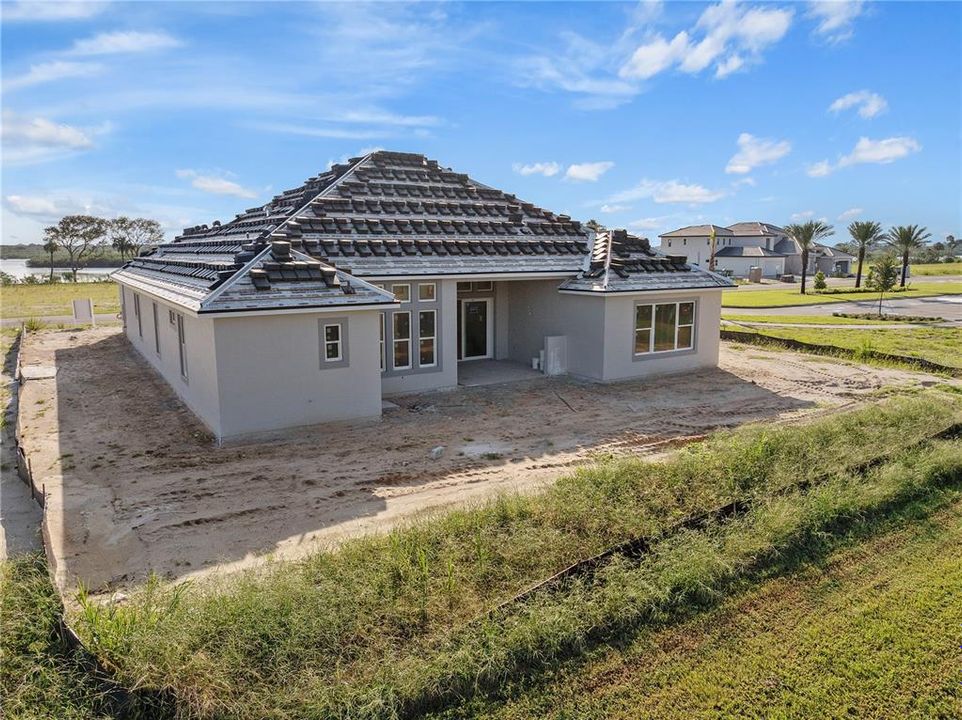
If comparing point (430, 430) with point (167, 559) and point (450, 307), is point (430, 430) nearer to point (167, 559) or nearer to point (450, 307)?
point (450, 307)

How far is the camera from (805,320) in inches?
1315

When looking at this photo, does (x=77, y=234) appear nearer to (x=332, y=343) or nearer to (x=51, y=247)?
(x=51, y=247)

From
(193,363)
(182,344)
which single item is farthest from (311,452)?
(182,344)

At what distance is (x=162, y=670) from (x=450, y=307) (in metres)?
12.8

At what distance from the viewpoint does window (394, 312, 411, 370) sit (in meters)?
17.3

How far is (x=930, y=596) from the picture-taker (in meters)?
7.53

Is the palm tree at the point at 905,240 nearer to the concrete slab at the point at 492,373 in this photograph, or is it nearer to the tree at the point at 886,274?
the tree at the point at 886,274

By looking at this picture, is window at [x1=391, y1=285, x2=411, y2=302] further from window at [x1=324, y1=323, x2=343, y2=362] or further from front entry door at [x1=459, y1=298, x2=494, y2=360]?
front entry door at [x1=459, y1=298, x2=494, y2=360]

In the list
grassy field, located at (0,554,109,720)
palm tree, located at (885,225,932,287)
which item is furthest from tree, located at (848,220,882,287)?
grassy field, located at (0,554,109,720)

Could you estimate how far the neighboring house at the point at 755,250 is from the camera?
247ft

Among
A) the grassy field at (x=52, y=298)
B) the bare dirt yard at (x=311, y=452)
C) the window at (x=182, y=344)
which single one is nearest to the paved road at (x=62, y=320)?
the grassy field at (x=52, y=298)

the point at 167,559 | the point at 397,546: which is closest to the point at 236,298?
the point at 167,559

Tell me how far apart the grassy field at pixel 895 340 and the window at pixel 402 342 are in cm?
1465

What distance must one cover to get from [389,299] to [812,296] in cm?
4140
